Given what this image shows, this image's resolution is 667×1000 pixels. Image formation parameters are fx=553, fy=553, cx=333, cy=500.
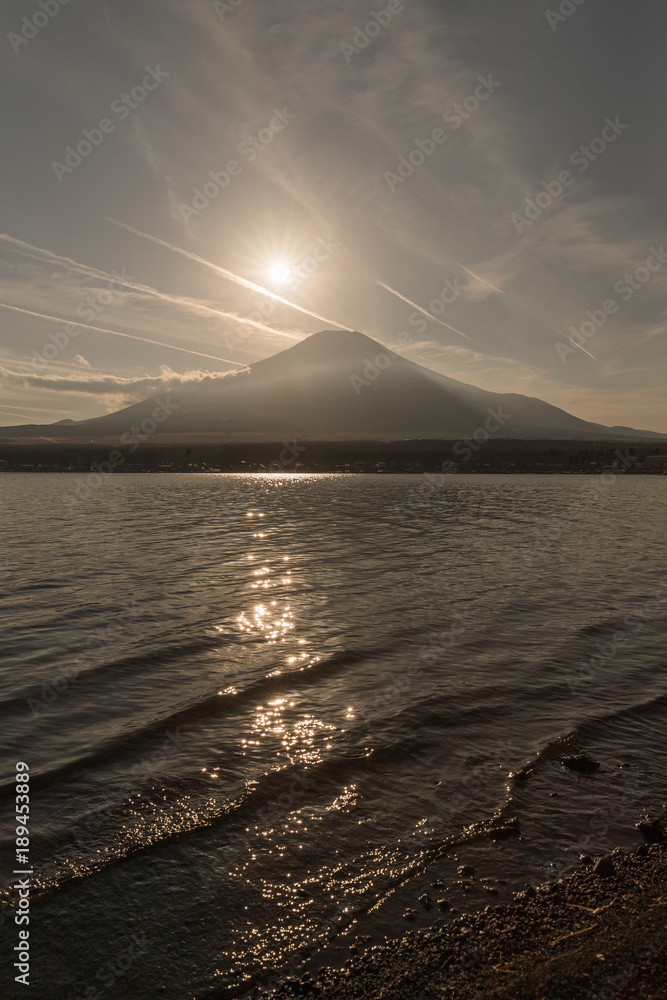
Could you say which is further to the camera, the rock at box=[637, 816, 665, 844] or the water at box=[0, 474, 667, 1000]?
the rock at box=[637, 816, 665, 844]

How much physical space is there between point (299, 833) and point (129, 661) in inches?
371

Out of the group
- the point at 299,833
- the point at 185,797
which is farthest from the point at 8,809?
the point at 299,833

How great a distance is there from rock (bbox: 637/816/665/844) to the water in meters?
0.17

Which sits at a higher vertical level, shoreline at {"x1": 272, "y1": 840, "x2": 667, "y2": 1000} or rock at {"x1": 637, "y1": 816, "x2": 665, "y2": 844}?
shoreline at {"x1": 272, "y1": 840, "x2": 667, "y2": 1000}

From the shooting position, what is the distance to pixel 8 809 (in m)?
9.39

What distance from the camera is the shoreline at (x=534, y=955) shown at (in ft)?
19.1

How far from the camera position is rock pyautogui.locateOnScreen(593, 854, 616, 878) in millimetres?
→ 7773

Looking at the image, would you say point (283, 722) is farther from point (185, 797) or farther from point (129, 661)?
point (129, 661)

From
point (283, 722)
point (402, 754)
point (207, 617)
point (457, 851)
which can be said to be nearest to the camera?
point (457, 851)

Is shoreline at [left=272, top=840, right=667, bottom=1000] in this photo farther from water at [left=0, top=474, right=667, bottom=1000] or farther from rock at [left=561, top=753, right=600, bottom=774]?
rock at [left=561, top=753, right=600, bottom=774]
